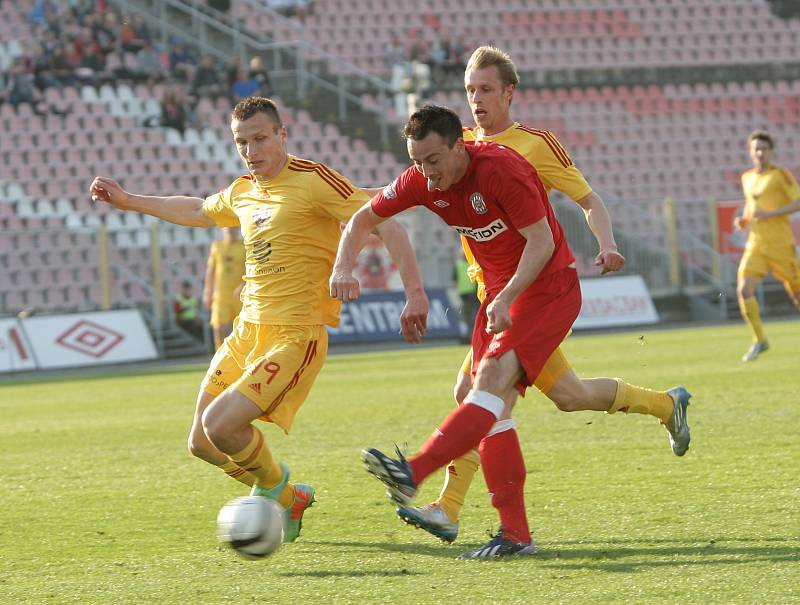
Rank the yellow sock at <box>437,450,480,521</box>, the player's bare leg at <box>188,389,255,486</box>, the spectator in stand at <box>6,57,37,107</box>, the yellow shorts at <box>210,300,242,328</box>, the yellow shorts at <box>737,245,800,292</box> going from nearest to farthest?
the yellow sock at <box>437,450,480,521</box>
the player's bare leg at <box>188,389,255,486</box>
the yellow shorts at <box>737,245,800,292</box>
the yellow shorts at <box>210,300,242,328</box>
the spectator in stand at <box>6,57,37,107</box>

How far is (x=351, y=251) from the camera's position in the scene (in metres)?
5.67

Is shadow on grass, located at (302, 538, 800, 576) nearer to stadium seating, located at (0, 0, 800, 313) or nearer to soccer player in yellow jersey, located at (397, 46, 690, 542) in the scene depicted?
soccer player in yellow jersey, located at (397, 46, 690, 542)

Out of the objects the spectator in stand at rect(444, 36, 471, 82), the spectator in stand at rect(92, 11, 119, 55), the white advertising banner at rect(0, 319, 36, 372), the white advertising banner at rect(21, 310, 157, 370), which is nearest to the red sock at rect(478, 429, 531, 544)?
the white advertising banner at rect(0, 319, 36, 372)

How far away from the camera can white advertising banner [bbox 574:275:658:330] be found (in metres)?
26.5

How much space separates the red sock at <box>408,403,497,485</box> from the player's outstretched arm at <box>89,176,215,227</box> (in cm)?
202

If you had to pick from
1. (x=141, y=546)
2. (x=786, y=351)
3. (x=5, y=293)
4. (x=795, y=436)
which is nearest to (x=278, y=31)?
(x=5, y=293)

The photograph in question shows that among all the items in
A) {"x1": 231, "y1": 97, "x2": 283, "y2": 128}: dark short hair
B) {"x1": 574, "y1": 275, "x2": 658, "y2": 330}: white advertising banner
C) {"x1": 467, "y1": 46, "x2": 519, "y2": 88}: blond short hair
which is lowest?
{"x1": 574, "y1": 275, "x2": 658, "y2": 330}: white advertising banner

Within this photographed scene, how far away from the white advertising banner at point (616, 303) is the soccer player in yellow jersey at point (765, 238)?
10.7 metres

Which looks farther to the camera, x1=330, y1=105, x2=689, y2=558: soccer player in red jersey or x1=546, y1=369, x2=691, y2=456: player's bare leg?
x1=546, y1=369, x2=691, y2=456: player's bare leg

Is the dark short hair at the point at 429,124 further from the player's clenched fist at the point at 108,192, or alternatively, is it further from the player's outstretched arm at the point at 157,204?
→ the player's clenched fist at the point at 108,192

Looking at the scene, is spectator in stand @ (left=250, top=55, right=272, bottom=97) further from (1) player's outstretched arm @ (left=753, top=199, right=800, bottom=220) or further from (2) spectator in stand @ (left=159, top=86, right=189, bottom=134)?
(1) player's outstretched arm @ (left=753, top=199, right=800, bottom=220)

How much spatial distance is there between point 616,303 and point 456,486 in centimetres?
2154

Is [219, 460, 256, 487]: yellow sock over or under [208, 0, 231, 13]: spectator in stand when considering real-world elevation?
under

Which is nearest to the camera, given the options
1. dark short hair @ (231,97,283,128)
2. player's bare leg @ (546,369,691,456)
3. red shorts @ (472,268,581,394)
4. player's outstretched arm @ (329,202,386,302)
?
player's outstretched arm @ (329,202,386,302)
